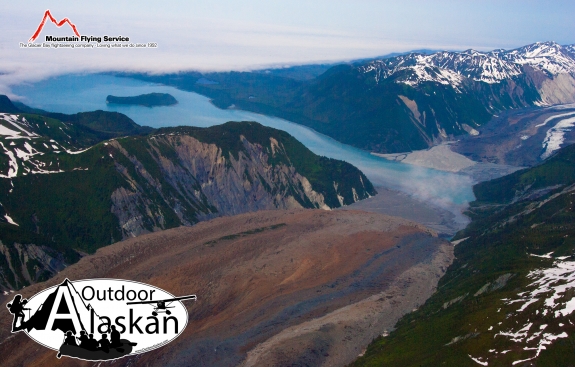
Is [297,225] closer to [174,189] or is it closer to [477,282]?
[174,189]

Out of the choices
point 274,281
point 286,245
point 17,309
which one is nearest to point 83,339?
point 17,309

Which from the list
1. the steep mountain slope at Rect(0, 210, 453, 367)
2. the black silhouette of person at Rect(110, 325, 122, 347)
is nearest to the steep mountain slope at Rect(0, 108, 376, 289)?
the steep mountain slope at Rect(0, 210, 453, 367)

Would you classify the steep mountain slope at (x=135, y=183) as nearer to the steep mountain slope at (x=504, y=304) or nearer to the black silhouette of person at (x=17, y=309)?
the black silhouette of person at (x=17, y=309)

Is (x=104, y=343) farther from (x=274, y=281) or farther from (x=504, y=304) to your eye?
(x=504, y=304)

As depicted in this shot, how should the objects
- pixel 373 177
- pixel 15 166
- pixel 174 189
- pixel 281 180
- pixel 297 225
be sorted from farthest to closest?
1. pixel 373 177
2. pixel 281 180
3. pixel 174 189
4. pixel 297 225
5. pixel 15 166

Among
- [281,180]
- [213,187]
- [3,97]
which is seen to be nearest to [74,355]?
[213,187]

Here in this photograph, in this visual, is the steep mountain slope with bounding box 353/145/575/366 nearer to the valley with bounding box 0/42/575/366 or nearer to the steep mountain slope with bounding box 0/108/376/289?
the valley with bounding box 0/42/575/366

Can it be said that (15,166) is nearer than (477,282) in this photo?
No
